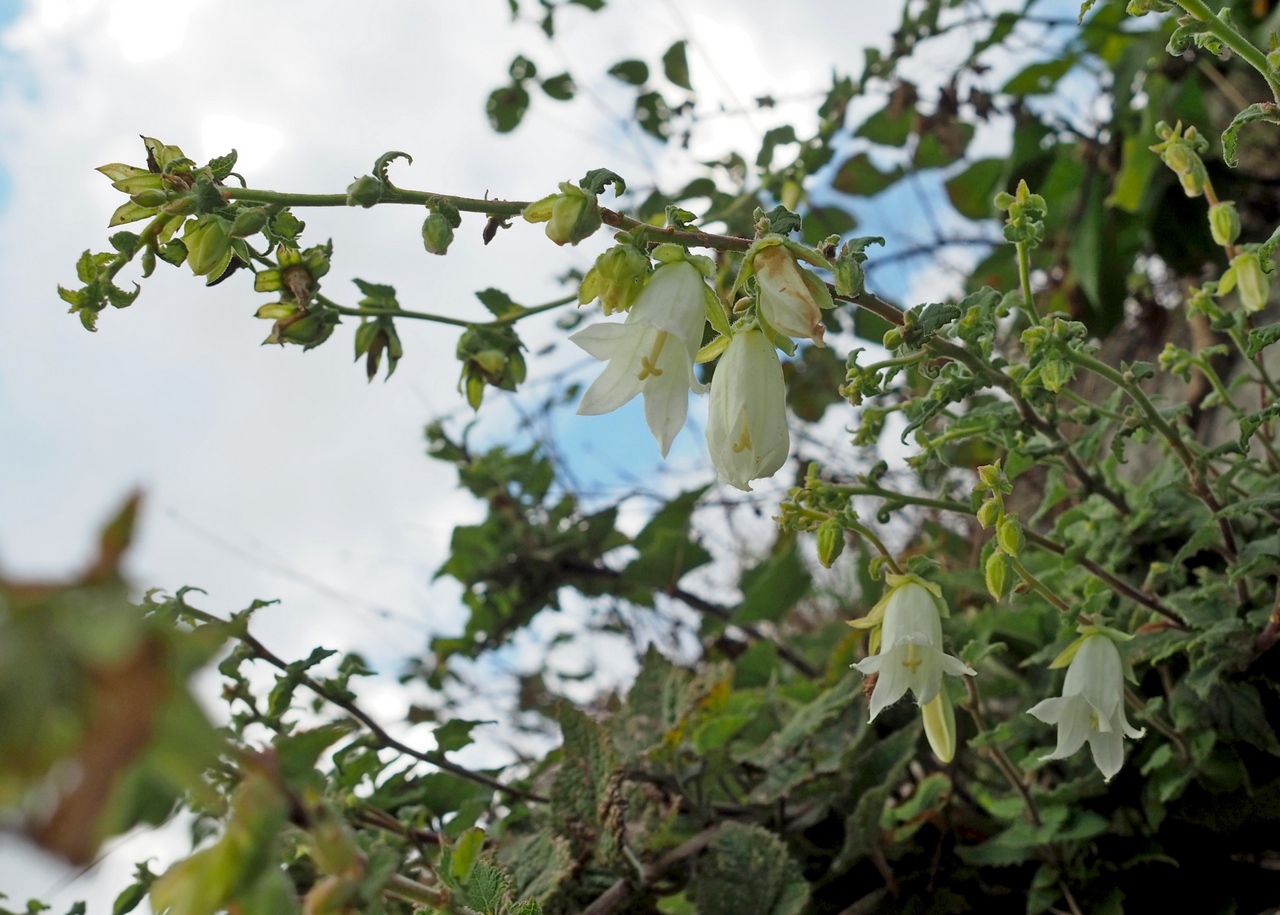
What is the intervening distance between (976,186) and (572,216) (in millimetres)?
1603

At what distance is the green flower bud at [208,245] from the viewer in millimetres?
559

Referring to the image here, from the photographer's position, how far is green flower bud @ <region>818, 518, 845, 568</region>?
622 mm

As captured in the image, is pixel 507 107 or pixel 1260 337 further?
pixel 507 107

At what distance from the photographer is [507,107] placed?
1.43 m

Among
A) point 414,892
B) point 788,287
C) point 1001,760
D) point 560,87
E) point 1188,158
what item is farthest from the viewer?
point 560,87

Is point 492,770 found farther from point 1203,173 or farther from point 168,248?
point 1203,173

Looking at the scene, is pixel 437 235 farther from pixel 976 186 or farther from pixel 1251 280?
pixel 976 186

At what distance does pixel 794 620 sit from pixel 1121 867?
1470 millimetres

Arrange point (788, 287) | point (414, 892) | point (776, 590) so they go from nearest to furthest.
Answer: point (414, 892) < point (788, 287) < point (776, 590)

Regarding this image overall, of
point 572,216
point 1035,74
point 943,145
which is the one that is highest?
point 1035,74

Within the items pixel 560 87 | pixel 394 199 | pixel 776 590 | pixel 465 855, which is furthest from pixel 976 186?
pixel 465 855

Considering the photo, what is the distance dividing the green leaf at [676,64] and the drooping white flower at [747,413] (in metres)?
1.12

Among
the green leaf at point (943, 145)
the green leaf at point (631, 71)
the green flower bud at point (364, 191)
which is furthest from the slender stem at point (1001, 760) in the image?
the green leaf at point (943, 145)

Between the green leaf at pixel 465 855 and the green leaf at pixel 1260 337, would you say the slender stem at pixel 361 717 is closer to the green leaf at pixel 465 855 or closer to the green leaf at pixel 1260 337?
the green leaf at pixel 465 855
